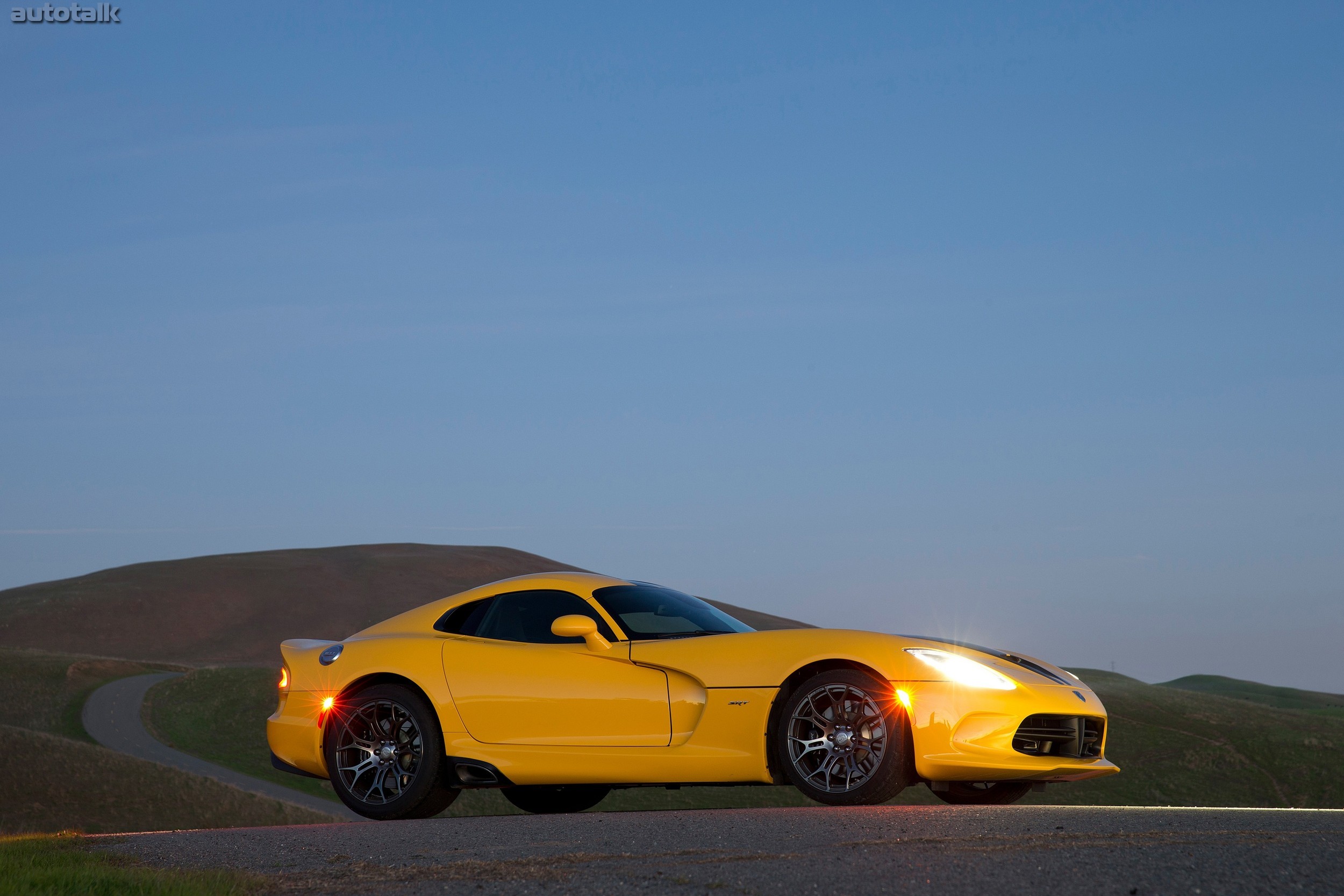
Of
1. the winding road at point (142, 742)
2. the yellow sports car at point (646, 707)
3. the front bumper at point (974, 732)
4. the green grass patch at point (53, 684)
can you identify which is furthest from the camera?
the green grass patch at point (53, 684)

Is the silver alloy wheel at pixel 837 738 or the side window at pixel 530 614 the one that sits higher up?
the side window at pixel 530 614

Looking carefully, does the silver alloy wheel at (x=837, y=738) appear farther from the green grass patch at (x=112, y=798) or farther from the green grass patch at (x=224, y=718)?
the green grass patch at (x=224, y=718)

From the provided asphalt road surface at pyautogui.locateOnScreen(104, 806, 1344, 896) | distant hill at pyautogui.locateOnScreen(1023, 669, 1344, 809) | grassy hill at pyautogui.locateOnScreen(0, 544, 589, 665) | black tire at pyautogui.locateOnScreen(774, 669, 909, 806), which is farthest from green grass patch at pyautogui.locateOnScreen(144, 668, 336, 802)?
asphalt road surface at pyautogui.locateOnScreen(104, 806, 1344, 896)

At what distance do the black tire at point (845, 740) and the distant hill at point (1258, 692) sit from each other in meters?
78.8

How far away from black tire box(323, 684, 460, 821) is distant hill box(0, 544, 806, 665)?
2644 inches

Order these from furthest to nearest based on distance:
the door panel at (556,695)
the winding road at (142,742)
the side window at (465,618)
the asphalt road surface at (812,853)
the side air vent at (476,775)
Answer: the winding road at (142,742), the side window at (465,618), the side air vent at (476,775), the door panel at (556,695), the asphalt road surface at (812,853)

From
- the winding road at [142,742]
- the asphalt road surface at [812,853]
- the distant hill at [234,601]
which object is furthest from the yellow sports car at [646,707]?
the distant hill at [234,601]

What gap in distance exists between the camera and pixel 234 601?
85812 mm

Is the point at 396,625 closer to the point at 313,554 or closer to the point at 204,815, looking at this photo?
the point at 204,815

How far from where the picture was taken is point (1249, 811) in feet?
23.5

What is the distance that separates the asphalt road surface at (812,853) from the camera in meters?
4.13

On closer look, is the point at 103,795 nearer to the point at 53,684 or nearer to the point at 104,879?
the point at 53,684

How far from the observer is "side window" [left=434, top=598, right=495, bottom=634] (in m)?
8.37

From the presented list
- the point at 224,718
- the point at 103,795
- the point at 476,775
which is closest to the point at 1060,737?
the point at 476,775
